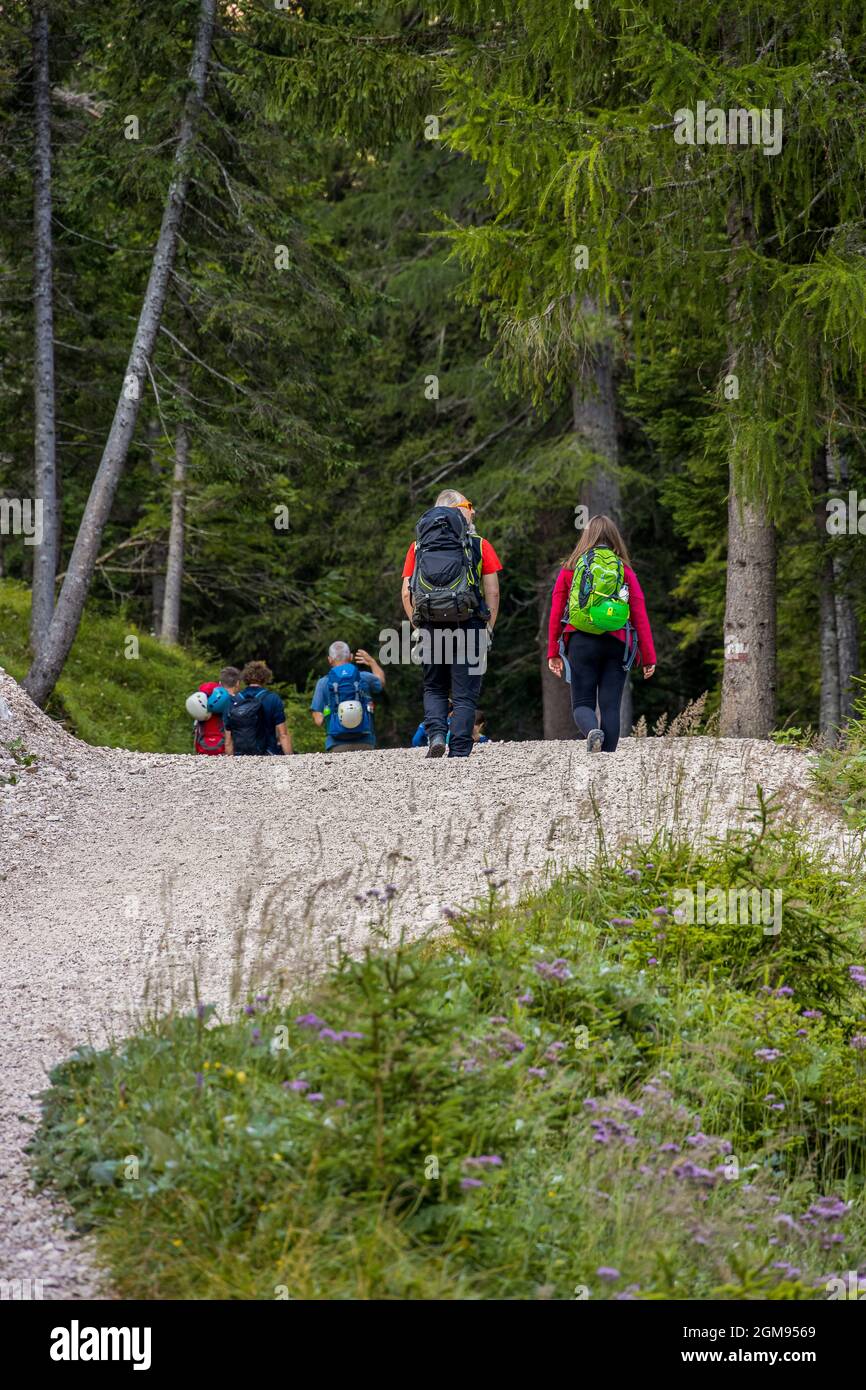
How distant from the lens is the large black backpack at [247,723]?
44.3ft

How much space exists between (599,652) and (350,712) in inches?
128

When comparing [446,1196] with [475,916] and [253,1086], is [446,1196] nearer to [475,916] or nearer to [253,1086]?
[253,1086]

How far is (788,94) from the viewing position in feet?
31.1

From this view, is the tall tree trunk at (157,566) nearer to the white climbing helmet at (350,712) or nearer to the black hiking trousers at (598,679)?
the white climbing helmet at (350,712)

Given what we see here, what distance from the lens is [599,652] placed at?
10.4 metres

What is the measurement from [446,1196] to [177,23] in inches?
576

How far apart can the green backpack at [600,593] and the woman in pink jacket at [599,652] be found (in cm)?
10

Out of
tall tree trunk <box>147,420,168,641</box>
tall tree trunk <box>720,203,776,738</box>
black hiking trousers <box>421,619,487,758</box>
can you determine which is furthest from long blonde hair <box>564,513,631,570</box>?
tall tree trunk <box>147,420,168,641</box>

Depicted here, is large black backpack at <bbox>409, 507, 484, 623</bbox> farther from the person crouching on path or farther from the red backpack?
the red backpack

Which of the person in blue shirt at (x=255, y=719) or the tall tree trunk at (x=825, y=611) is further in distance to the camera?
the tall tree trunk at (x=825, y=611)

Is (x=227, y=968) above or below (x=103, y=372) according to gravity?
below

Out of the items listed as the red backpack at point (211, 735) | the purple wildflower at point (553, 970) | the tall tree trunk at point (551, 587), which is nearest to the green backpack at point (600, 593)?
the red backpack at point (211, 735)

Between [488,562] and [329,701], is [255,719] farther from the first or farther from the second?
[488,562]
